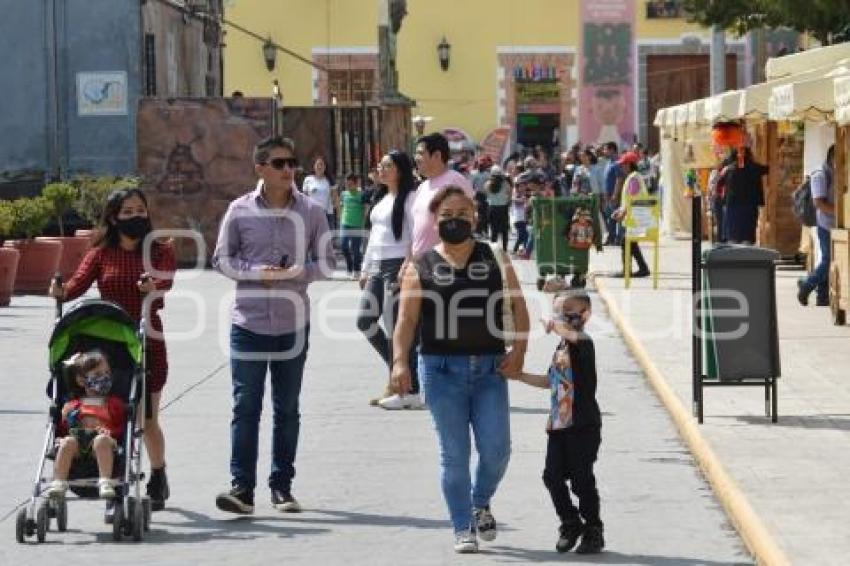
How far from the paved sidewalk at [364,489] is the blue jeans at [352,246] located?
42.7 ft

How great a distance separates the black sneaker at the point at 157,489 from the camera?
10805 mm

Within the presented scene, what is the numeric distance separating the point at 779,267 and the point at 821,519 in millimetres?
20939

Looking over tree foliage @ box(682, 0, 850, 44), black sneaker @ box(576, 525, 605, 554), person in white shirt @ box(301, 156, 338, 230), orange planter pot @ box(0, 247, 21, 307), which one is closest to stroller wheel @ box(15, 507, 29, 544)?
black sneaker @ box(576, 525, 605, 554)

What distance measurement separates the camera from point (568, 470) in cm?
953

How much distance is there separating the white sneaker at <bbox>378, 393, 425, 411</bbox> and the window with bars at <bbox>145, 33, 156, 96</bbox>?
2443 centimetres

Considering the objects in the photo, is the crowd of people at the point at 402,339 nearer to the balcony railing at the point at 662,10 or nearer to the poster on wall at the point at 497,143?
the poster on wall at the point at 497,143

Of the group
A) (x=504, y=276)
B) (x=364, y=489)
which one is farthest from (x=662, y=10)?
(x=504, y=276)

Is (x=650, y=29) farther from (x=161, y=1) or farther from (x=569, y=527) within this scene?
(x=569, y=527)

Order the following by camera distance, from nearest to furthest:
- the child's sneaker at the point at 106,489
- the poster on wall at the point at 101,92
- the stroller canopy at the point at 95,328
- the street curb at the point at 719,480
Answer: the street curb at the point at 719,480
the child's sneaker at the point at 106,489
the stroller canopy at the point at 95,328
the poster on wall at the point at 101,92

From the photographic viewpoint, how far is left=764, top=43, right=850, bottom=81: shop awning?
25872 millimetres

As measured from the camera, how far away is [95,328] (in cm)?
1034

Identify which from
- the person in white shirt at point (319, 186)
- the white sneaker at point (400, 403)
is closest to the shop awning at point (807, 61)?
the person in white shirt at point (319, 186)

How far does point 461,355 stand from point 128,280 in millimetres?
2086

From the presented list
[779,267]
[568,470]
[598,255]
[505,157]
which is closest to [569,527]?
[568,470]
